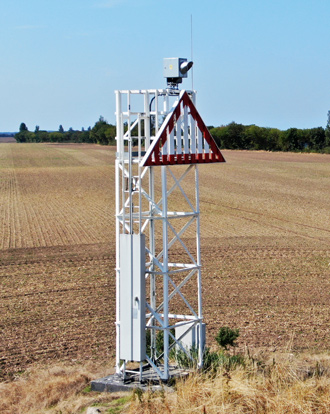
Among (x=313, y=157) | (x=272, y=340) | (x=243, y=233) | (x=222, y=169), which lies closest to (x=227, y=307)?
(x=272, y=340)

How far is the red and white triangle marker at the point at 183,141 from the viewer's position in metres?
12.1

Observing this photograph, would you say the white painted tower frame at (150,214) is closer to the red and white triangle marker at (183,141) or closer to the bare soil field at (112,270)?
the red and white triangle marker at (183,141)

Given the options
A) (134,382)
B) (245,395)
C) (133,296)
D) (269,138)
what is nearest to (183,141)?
(133,296)

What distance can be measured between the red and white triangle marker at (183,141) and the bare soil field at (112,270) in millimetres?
5073

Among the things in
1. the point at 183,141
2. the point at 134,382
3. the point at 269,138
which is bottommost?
the point at 134,382

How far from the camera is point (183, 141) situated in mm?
12516

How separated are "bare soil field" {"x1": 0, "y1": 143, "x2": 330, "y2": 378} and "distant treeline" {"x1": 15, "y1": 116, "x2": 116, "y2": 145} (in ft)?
194

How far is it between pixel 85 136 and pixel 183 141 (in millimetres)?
139273

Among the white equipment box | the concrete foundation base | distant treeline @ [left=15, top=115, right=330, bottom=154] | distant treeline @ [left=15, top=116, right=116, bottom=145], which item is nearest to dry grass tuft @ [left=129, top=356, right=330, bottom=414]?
the concrete foundation base

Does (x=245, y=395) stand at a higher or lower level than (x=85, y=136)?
lower

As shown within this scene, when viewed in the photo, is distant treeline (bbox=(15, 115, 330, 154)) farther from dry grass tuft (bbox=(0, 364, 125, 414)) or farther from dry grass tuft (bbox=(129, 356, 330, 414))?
dry grass tuft (bbox=(129, 356, 330, 414))

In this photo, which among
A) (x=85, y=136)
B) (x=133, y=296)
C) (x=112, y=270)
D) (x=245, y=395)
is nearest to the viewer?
(x=245, y=395)

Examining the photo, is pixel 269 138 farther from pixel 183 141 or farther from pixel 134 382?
pixel 134 382

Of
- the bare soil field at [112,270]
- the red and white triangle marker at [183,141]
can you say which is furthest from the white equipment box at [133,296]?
the bare soil field at [112,270]
